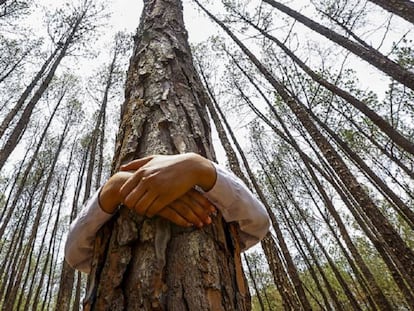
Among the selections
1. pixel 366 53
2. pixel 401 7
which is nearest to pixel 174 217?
pixel 401 7

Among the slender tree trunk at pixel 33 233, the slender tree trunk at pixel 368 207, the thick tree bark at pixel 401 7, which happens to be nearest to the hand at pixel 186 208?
the slender tree trunk at pixel 368 207

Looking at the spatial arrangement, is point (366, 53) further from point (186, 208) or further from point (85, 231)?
point (85, 231)

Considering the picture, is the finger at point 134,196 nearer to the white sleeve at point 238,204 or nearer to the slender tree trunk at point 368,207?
the white sleeve at point 238,204

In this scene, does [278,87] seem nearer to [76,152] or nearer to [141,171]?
[141,171]

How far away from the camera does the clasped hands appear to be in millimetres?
758

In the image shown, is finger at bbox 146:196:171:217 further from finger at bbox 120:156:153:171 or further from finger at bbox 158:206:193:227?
finger at bbox 120:156:153:171

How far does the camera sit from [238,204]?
0.86 metres

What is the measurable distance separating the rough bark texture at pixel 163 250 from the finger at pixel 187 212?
1.3 inches

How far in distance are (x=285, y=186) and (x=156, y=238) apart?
45.8 feet

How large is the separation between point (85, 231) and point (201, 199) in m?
0.36

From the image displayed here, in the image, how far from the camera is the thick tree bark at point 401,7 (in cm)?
421

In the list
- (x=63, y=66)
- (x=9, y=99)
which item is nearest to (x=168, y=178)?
(x=63, y=66)

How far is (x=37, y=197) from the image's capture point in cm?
1386

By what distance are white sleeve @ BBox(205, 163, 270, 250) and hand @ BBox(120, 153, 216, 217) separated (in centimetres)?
3
